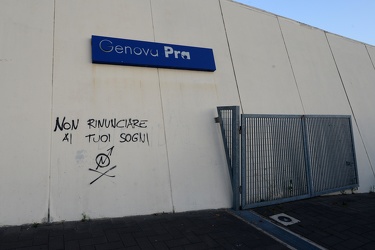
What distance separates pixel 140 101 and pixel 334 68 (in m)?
7.07

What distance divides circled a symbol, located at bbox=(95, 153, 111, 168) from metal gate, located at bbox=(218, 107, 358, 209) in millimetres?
2283

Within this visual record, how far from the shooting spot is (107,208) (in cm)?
416

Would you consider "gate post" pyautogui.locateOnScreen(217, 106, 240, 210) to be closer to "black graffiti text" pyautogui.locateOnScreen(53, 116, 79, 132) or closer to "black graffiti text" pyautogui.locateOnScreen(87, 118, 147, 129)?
"black graffiti text" pyautogui.locateOnScreen(87, 118, 147, 129)

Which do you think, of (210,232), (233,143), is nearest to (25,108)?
(210,232)

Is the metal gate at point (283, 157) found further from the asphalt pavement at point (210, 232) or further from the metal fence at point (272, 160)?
the asphalt pavement at point (210, 232)

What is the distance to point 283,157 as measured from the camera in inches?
216

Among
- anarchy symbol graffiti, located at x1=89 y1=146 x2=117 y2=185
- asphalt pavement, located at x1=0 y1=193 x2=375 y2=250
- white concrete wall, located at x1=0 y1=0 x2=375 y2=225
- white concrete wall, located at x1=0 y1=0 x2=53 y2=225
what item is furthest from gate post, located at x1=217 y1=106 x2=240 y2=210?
white concrete wall, located at x1=0 y1=0 x2=53 y2=225

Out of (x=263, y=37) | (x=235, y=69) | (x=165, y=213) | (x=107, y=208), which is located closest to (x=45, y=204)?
(x=107, y=208)

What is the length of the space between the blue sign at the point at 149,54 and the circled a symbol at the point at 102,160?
1.73 meters

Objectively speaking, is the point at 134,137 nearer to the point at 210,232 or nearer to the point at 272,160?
the point at 210,232

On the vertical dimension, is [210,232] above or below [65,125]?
below

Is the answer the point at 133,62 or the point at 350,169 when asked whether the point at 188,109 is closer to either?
the point at 133,62

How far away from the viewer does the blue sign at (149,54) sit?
477 centimetres

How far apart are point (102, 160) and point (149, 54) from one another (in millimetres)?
2274
